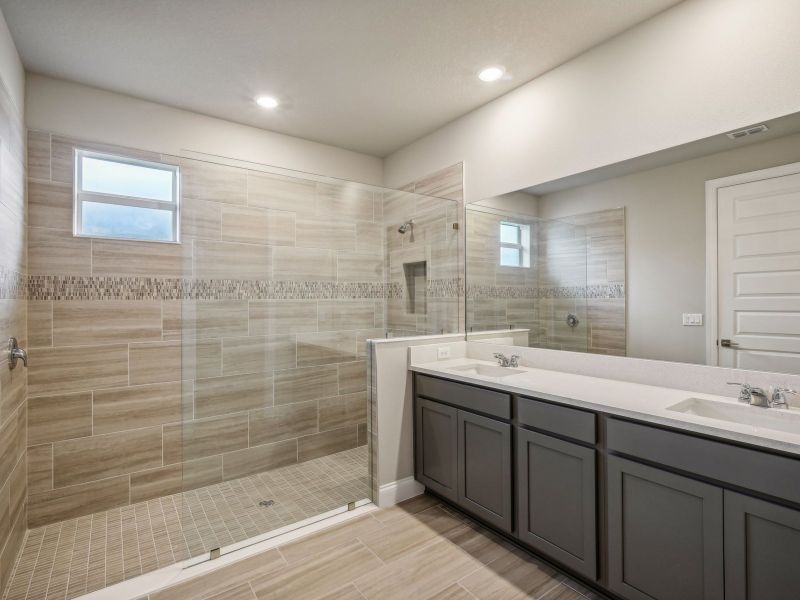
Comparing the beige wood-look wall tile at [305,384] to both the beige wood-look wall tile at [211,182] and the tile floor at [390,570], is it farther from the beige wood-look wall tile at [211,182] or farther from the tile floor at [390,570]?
the beige wood-look wall tile at [211,182]

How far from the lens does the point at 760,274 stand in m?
1.71

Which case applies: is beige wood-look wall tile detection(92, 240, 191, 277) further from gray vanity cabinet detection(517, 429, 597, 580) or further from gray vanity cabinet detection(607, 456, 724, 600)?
gray vanity cabinet detection(607, 456, 724, 600)

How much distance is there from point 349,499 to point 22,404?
195 cm

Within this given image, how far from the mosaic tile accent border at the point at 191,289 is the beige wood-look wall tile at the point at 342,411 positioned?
66 cm

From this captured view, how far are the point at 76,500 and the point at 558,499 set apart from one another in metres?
2.84

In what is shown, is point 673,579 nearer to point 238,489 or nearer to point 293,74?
point 238,489

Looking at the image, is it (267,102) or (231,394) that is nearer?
(231,394)

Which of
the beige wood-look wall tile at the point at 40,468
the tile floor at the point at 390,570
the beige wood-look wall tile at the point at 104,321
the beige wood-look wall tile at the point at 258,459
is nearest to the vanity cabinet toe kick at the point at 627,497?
the tile floor at the point at 390,570

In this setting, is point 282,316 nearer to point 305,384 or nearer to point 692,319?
point 305,384

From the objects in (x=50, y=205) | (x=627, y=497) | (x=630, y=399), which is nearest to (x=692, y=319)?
(x=630, y=399)

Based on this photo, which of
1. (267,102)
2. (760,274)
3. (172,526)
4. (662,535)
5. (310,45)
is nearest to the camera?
(662,535)

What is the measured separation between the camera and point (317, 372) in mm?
2586

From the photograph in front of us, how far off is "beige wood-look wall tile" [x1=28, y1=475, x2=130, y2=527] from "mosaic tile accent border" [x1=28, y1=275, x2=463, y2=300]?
3.89 ft

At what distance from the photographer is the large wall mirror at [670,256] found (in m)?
1.68
